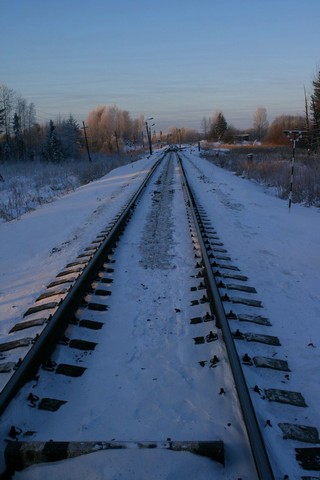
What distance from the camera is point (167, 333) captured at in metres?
4.21

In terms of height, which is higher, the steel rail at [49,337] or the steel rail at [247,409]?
the steel rail at [49,337]

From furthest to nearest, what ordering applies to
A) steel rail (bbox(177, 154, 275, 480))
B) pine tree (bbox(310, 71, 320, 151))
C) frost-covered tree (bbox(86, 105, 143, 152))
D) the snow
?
1. frost-covered tree (bbox(86, 105, 143, 152))
2. pine tree (bbox(310, 71, 320, 151))
3. the snow
4. steel rail (bbox(177, 154, 275, 480))

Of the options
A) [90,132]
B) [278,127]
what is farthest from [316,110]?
[90,132]

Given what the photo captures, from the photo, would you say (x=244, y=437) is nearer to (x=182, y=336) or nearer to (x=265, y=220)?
(x=182, y=336)

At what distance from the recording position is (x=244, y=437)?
2.71m

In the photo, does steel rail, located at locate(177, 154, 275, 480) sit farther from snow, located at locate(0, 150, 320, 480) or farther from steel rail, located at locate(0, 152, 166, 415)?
steel rail, located at locate(0, 152, 166, 415)

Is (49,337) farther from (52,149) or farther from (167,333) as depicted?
(52,149)

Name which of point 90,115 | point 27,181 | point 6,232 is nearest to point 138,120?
point 90,115

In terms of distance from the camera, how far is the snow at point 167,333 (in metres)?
2.53

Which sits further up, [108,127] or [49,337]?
[108,127]

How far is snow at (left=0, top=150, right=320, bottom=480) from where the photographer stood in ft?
8.29

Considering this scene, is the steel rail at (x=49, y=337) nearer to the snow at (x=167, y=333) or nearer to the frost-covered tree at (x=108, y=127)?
the snow at (x=167, y=333)

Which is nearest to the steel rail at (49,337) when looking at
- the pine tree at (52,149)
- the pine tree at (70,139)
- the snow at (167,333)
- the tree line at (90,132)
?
the snow at (167,333)

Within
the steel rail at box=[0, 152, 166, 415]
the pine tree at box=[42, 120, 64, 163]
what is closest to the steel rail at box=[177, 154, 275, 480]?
the steel rail at box=[0, 152, 166, 415]
